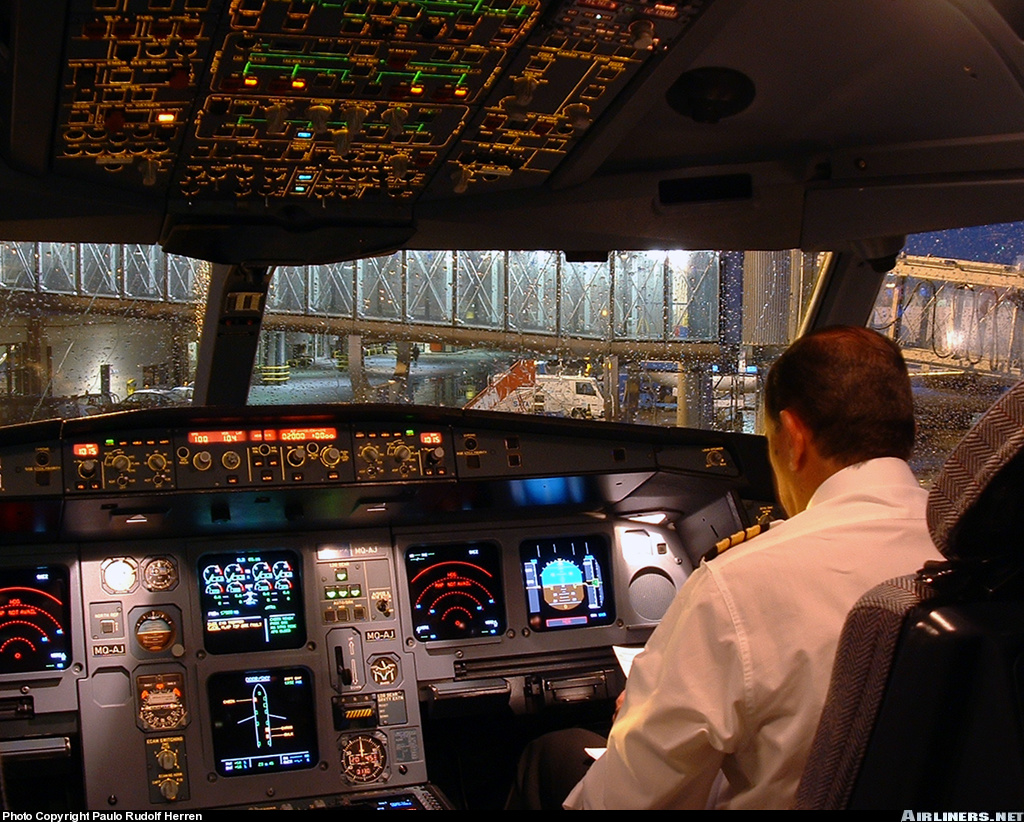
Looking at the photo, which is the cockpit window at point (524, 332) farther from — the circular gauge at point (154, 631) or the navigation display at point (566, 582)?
the circular gauge at point (154, 631)

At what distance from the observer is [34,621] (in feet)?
8.71

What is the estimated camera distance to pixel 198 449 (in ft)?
8.25

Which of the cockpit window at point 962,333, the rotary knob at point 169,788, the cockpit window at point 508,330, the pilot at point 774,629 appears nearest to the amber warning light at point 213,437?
the cockpit window at point 508,330

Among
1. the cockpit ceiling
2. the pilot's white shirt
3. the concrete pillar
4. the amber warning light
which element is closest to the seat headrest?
the pilot's white shirt

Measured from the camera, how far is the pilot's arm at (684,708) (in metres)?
1.19

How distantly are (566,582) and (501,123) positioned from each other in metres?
1.37

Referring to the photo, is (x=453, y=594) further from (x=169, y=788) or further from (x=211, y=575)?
(x=169, y=788)

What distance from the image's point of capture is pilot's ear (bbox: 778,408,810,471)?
1417 millimetres

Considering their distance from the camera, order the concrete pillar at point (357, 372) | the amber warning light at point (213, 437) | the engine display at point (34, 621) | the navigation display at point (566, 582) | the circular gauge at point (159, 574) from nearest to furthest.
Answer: the amber warning light at point (213, 437), the engine display at point (34, 621), the circular gauge at point (159, 574), the navigation display at point (566, 582), the concrete pillar at point (357, 372)

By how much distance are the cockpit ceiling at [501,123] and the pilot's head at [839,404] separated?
2.05 feet

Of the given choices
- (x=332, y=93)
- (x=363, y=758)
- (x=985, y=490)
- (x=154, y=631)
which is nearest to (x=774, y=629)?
(x=985, y=490)

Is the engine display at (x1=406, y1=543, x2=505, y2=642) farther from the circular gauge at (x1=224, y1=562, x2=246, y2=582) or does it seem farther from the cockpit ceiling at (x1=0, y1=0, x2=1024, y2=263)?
the cockpit ceiling at (x1=0, y1=0, x2=1024, y2=263)

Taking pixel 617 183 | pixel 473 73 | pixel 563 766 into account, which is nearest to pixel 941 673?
pixel 473 73

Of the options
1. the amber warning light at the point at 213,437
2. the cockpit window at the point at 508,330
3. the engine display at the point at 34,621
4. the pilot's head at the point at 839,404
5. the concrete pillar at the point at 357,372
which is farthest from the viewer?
the concrete pillar at the point at 357,372
